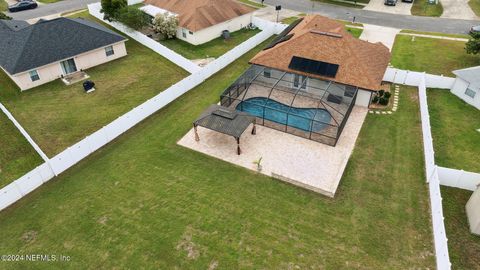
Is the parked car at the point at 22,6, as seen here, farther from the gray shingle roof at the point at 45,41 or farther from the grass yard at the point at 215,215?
the grass yard at the point at 215,215

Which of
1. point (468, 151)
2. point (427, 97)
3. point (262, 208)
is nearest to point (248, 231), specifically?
point (262, 208)

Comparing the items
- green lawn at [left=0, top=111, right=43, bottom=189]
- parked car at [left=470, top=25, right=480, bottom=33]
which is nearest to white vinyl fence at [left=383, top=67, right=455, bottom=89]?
parked car at [left=470, top=25, right=480, bottom=33]

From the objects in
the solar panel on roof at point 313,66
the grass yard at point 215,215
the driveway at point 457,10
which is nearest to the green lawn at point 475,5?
the driveway at point 457,10

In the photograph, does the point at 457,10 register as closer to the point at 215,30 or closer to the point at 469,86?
the point at 469,86

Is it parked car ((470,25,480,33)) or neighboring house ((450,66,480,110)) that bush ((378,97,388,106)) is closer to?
neighboring house ((450,66,480,110))

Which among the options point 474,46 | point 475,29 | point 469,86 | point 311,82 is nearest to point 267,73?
point 311,82

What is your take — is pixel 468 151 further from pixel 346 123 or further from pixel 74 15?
pixel 74 15

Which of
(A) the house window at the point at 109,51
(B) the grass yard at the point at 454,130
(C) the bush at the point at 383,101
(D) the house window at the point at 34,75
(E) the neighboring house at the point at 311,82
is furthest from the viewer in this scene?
(A) the house window at the point at 109,51
